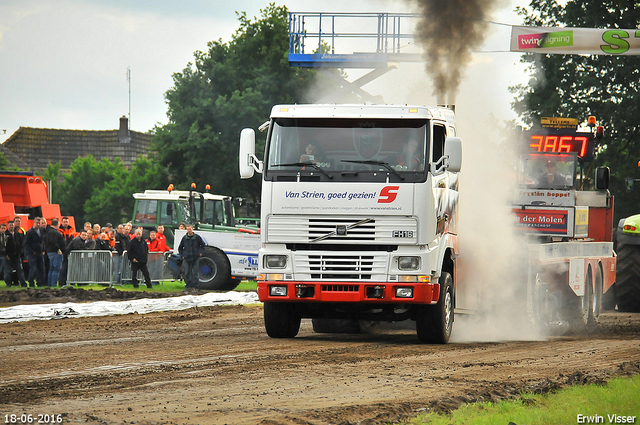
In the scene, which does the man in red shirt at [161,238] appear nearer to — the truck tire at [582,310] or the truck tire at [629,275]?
the truck tire at [629,275]

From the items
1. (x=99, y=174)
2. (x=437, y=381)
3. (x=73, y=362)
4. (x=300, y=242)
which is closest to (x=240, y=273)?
(x=300, y=242)

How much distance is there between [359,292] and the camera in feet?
37.7

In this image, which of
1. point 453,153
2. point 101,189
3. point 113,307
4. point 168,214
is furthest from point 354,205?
point 101,189

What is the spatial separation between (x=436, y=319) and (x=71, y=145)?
7022 cm

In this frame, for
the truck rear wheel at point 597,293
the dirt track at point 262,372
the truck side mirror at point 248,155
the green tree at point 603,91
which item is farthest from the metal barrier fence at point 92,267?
the green tree at point 603,91

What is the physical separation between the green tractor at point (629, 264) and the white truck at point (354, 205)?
27.7 feet

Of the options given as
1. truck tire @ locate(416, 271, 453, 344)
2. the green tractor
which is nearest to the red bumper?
truck tire @ locate(416, 271, 453, 344)

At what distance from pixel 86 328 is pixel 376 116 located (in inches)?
246

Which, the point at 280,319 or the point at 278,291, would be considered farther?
the point at 280,319

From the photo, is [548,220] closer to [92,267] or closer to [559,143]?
[559,143]

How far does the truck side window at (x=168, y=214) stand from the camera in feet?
87.9

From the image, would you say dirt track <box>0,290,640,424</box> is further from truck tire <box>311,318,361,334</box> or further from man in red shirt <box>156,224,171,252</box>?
man in red shirt <box>156,224,171,252</box>

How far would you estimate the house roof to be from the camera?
76.5m

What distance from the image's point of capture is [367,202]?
447 inches
